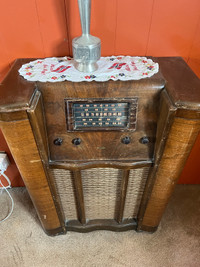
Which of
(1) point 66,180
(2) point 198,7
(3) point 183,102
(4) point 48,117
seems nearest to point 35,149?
(4) point 48,117

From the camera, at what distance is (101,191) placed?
4.07 ft

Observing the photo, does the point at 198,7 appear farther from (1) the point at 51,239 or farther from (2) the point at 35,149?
(1) the point at 51,239

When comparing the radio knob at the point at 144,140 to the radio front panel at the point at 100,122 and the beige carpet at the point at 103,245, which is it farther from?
the beige carpet at the point at 103,245

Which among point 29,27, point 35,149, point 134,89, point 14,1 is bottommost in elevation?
point 35,149

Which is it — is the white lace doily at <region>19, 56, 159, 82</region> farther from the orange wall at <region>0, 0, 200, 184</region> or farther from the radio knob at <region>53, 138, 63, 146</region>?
the radio knob at <region>53, 138, 63, 146</region>

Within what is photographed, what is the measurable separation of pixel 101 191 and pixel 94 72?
Result: 26.7 inches

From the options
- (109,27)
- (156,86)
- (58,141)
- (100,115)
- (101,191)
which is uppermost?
(109,27)

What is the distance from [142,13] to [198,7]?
0.82 ft

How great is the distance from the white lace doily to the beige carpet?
110 cm

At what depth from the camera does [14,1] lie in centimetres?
93

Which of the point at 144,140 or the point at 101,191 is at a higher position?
the point at 144,140

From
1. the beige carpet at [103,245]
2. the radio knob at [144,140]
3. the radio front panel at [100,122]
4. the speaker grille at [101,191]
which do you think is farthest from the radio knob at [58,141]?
the beige carpet at [103,245]

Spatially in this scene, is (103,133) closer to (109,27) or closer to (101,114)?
(101,114)

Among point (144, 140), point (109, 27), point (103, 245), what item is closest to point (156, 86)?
point (144, 140)
